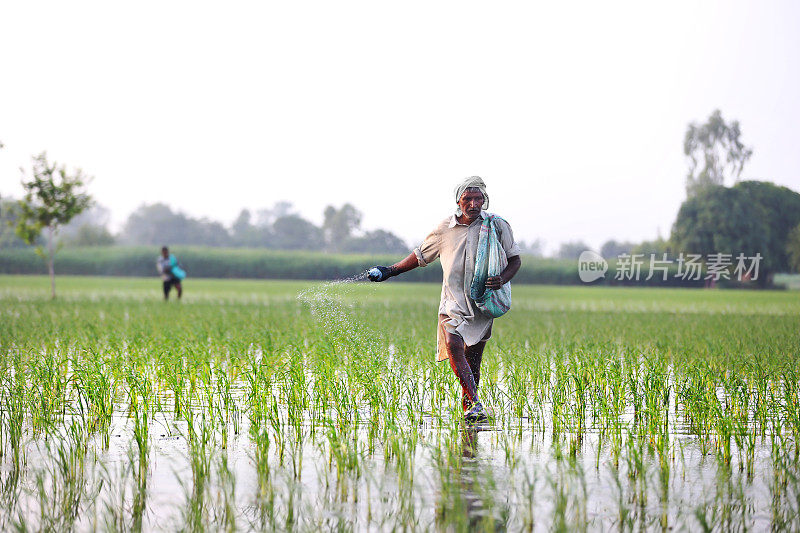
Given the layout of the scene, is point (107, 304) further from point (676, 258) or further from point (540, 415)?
point (676, 258)

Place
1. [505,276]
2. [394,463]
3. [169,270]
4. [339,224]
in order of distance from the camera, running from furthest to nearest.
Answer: [339,224], [169,270], [505,276], [394,463]

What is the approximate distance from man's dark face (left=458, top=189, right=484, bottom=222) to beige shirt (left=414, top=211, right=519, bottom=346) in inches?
4.0

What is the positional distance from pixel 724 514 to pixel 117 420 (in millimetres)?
4447

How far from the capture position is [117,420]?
23.0 feet

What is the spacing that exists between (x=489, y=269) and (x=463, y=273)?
237 mm

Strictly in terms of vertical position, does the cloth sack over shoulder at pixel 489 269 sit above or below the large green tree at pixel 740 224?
below

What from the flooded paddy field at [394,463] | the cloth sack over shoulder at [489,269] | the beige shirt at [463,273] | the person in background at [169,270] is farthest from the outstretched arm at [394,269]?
the person in background at [169,270]

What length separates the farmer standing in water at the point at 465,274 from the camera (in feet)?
22.0

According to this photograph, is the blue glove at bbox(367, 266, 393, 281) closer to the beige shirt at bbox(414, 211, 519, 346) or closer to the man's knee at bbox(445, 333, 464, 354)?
the beige shirt at bbox(414, 211, 519, 346)

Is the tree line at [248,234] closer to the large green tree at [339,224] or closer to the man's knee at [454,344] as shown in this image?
the large green tree at [339,224]

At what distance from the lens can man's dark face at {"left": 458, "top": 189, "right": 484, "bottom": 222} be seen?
263 inches

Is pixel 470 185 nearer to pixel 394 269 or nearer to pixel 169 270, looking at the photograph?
pixel 394 269

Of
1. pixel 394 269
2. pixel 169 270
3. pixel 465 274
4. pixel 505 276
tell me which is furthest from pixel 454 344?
pixel 169 270

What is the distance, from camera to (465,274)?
22.2 ft
